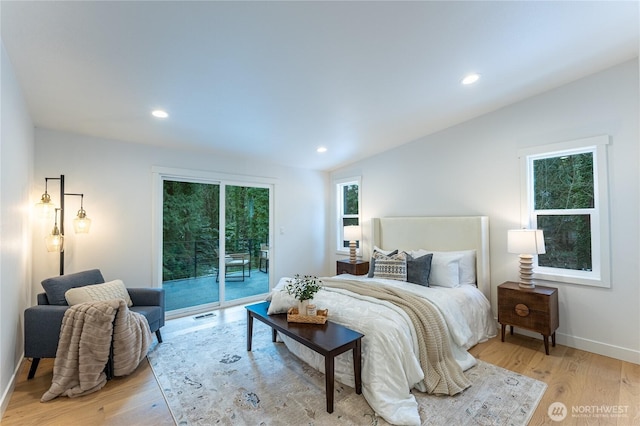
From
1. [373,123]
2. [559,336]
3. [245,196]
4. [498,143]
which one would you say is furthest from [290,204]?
[559,336]

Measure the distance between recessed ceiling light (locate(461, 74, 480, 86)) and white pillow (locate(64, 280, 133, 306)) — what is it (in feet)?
13.4

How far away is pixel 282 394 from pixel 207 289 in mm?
2599

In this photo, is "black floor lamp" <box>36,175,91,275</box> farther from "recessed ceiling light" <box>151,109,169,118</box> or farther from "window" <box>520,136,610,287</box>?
"window" <box>520,136,610,287</box>

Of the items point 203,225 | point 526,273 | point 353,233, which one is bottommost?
point 526,273

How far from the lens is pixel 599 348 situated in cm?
283

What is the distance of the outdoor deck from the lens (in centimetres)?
409

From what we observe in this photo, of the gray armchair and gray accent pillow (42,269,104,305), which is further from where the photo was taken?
gray accent pillow (42,269,104,305)

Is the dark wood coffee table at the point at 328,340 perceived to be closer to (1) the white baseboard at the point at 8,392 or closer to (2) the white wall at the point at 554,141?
(1) the white baseboard at the point at 8,392

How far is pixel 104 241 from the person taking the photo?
3.52 metres

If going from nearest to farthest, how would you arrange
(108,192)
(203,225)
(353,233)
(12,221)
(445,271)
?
(12,221)
(445,271)
(108,192)
(203,225)
(353,233)

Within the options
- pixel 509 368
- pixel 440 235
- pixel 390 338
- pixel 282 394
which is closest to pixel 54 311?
pixel 282 394

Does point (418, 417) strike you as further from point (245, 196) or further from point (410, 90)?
point (245, 196)

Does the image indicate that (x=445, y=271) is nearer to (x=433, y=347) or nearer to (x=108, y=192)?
(x=433, y=347)

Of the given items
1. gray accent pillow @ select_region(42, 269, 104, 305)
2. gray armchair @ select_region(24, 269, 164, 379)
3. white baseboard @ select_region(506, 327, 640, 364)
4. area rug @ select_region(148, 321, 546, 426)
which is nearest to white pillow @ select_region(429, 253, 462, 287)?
area rug @ select_region(148, 321, 546, 426)
